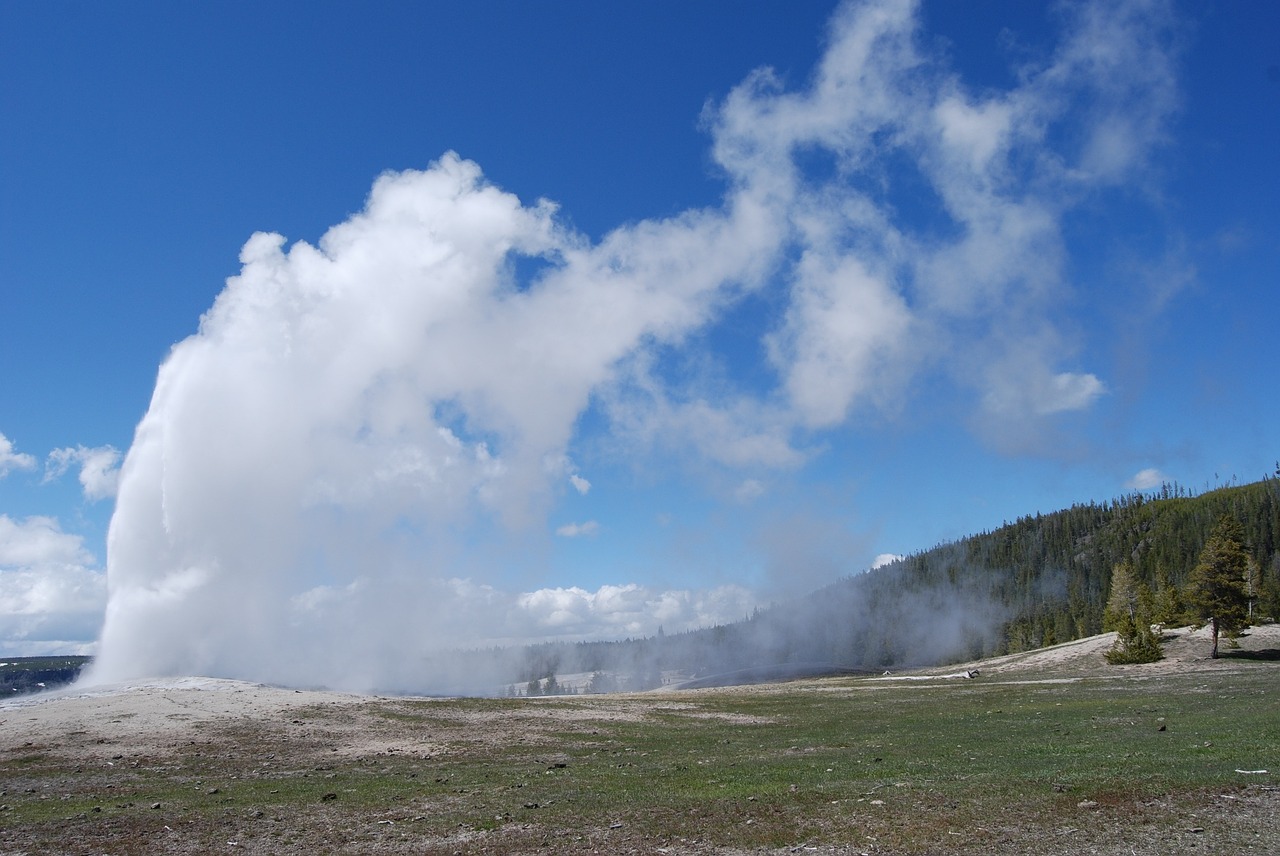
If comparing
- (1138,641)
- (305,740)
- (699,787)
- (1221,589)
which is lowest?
(1138,641)

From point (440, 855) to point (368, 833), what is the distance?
318 centimetres

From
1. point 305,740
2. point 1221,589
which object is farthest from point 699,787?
point 1221,589

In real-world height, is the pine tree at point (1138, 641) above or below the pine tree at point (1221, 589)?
below

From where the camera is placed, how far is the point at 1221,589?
70812 millimetres

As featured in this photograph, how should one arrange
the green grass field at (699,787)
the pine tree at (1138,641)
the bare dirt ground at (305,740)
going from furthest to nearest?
the pine tree at (1138,641) < the bare dirt ground at (305,740) < the green grass field at (699,787)

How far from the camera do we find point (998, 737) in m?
29.8

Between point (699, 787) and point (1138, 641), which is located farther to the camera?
point (1138, 641)

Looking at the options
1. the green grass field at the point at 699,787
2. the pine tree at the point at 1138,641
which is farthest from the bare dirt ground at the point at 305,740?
the pine tree at the point at 1138,641

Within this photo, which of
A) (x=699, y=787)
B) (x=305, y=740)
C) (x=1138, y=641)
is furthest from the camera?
(x=1138, y=641)

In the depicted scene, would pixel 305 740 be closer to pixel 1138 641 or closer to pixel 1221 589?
pixel 1138 641

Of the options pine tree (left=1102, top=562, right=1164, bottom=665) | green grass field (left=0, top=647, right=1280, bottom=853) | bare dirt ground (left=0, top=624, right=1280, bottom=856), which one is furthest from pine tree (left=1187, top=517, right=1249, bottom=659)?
green grass field (left=0, top=647, right=1280, bottom=853)

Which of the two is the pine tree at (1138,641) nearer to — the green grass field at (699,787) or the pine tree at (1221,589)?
the pine tree at (1221,589)

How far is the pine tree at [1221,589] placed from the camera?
7069cm

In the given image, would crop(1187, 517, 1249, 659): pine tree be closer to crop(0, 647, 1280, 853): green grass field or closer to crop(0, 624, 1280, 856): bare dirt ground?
crop(0, 624, 1280, 856): bare dirt ground
